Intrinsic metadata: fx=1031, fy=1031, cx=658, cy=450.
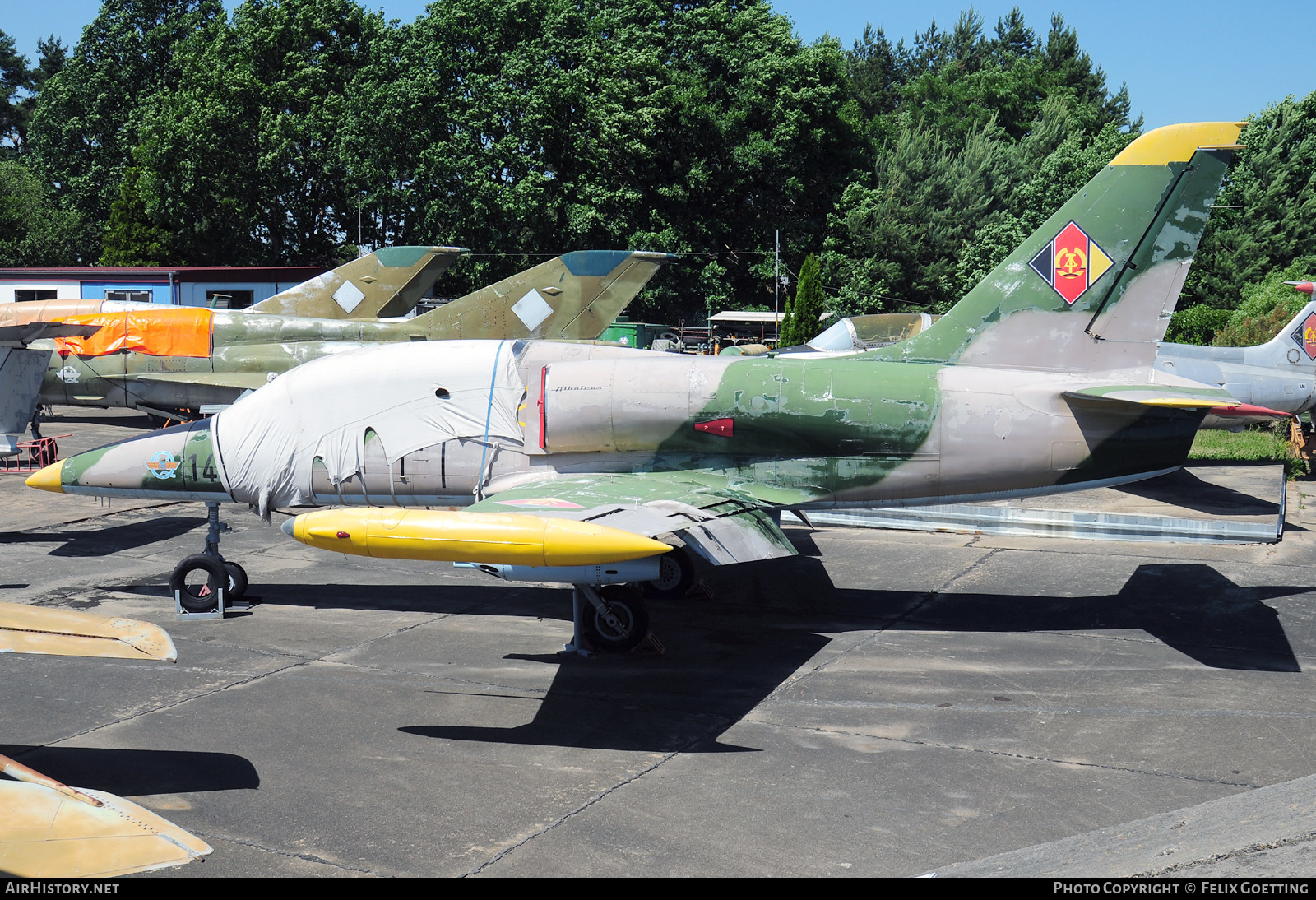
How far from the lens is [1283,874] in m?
3.74

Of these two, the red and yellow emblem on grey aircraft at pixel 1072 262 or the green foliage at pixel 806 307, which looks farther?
the green foliage at pixel 806 307

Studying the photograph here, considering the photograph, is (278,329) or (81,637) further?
(278,329)

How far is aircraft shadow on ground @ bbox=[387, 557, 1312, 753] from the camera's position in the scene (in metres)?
8.38

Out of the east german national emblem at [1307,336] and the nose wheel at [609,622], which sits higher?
the east german national emblem at [1307,336]

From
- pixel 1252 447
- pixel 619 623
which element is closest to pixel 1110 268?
pixel 619 623

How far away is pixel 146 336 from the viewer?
77.6 feet

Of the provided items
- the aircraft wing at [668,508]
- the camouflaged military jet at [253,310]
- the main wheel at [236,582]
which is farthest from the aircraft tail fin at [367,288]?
the aircraft wing at [668,508]

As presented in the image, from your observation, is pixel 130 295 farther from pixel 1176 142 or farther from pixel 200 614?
pixel 1176 142

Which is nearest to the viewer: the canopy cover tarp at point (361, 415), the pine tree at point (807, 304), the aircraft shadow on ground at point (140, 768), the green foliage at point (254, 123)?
the aircraft shadow on ground at point (140, 768)

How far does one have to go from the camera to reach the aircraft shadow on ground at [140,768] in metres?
7.14

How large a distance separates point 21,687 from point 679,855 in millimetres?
6413

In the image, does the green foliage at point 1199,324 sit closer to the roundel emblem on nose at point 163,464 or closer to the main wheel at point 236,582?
the main wheel at point 236,582

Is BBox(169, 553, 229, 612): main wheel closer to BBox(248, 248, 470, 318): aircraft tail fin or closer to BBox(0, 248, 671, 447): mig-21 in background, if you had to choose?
BBox(0, 248, 671, 447): mig-21 in background

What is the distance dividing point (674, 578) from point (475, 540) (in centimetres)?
522
